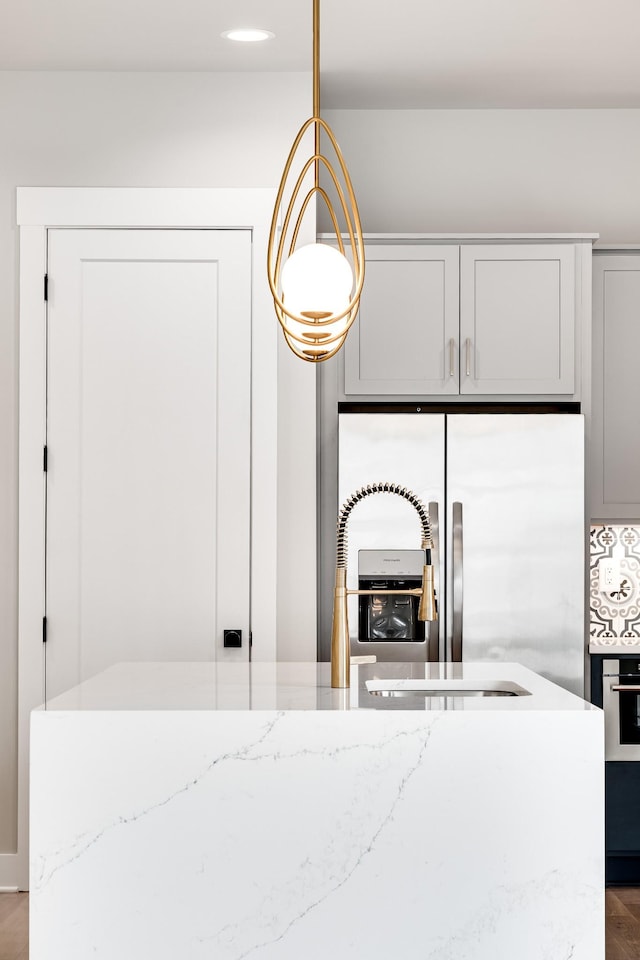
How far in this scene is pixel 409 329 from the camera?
375 centimetres

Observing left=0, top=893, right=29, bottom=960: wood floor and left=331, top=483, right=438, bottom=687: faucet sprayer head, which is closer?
left=331, top=483, right=438, bottom=687: faucet sprayer head

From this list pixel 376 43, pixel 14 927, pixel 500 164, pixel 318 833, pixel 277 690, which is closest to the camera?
pixel 318 833

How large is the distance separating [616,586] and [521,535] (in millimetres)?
921

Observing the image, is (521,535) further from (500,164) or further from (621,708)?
(500,164)

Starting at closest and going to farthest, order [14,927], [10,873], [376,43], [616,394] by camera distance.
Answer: [14,927], [376,43], [10,873], [616,394]

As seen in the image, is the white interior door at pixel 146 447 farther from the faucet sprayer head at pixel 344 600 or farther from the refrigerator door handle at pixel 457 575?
the faucet sprayer head at pixel 344 600

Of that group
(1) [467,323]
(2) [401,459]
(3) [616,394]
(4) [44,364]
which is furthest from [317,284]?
(3) [616,394]

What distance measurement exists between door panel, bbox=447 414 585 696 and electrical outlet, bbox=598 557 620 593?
2.41 feet

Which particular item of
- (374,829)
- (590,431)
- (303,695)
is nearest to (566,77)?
(590,431)

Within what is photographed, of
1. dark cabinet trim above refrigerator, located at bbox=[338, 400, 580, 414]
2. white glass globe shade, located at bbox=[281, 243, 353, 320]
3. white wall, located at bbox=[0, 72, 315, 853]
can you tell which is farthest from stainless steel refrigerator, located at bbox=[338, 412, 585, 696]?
white glass globe shade, located at bbox=[281, 243, 353, 320]

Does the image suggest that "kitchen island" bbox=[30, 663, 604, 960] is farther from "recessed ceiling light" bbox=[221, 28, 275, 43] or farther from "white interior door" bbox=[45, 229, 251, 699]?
"recessed ceiling light" bbox=[221, 28, 275, 43]

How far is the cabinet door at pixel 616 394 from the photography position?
13.0 ft

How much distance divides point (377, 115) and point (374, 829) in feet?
10.1

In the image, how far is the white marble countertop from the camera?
7.39 ft
